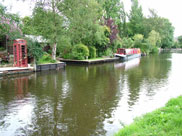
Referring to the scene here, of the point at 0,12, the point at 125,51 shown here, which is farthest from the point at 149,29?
the point at 0,12

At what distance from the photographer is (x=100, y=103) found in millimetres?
8430

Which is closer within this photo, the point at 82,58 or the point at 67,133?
the point at 67,133

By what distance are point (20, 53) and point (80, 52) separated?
10.2 meters

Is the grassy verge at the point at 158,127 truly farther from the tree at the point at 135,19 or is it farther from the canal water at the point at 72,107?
the tree at the point at 135,19

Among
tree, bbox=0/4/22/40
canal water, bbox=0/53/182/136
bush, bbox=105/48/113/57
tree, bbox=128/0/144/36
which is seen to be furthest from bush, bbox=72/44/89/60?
tree, bbox=128/0/144/36

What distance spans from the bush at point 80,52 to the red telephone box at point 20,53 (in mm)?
9007

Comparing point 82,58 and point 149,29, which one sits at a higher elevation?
point 149,29

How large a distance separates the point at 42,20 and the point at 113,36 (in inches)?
583

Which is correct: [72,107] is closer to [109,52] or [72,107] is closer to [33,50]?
[33,50]

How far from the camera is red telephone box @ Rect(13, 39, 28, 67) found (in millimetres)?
16859

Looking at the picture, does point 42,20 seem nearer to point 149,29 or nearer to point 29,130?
point 29,130

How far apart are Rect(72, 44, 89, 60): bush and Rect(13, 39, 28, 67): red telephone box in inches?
355

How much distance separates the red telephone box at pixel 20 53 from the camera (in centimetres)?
1686

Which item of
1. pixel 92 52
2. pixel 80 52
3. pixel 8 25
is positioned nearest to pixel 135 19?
pixel 92 52
